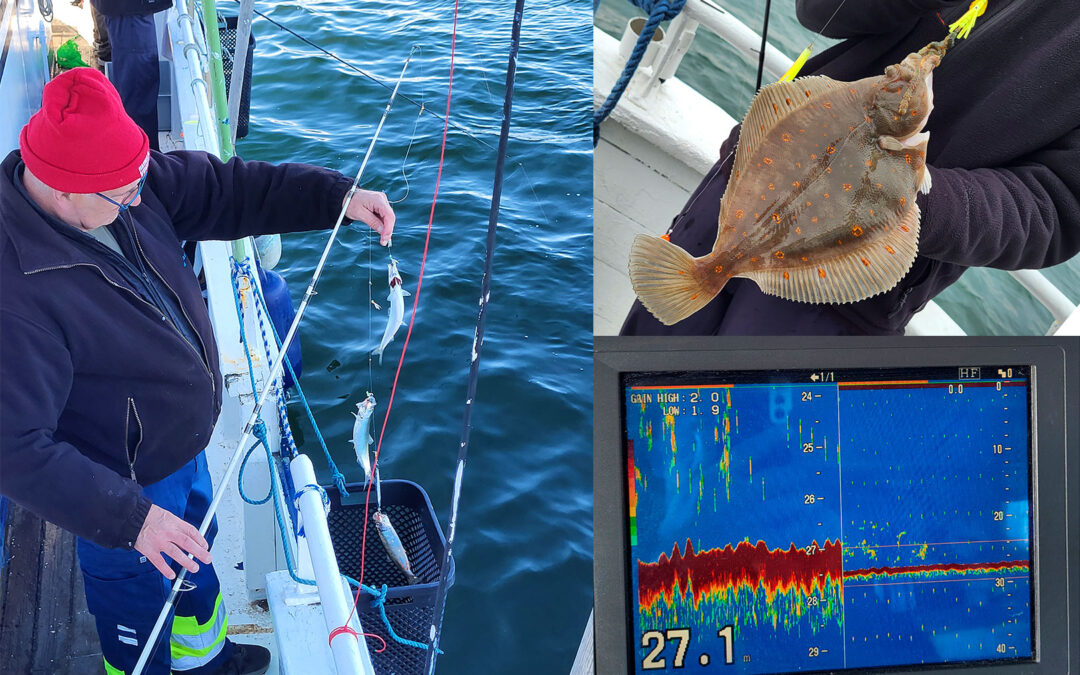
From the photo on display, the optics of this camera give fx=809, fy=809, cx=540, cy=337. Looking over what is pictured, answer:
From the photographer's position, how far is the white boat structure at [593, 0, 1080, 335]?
0.86 meters

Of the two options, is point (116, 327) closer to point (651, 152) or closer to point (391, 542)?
point (651, 152)

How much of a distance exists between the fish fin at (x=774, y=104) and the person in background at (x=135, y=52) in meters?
3.51

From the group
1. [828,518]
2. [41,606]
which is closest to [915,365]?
[828,518]

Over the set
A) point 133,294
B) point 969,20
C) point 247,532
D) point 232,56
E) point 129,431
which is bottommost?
point 247,532

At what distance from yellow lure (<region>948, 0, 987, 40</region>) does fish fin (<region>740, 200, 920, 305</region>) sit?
0.16 metres

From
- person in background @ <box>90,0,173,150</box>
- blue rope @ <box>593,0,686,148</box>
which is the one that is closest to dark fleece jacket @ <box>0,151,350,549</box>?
blue rope @ <box>593,0,686,148</box>

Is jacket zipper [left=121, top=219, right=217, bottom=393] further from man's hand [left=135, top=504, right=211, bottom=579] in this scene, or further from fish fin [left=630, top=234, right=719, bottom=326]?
fish fin [left=630, top=234, right=719, bottom=326]

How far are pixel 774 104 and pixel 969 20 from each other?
178mm

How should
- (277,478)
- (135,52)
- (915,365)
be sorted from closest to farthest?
(915,365)
(277,478)
(135,52)

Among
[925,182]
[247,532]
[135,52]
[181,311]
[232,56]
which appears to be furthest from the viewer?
[232,56]

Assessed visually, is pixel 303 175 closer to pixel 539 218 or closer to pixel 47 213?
pixel 47 213

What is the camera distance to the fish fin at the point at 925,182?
28.1 inches

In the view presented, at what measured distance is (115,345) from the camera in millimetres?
1430

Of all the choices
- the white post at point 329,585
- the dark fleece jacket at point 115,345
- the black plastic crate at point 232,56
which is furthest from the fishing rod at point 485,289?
the black plastic crate at point 232,56
